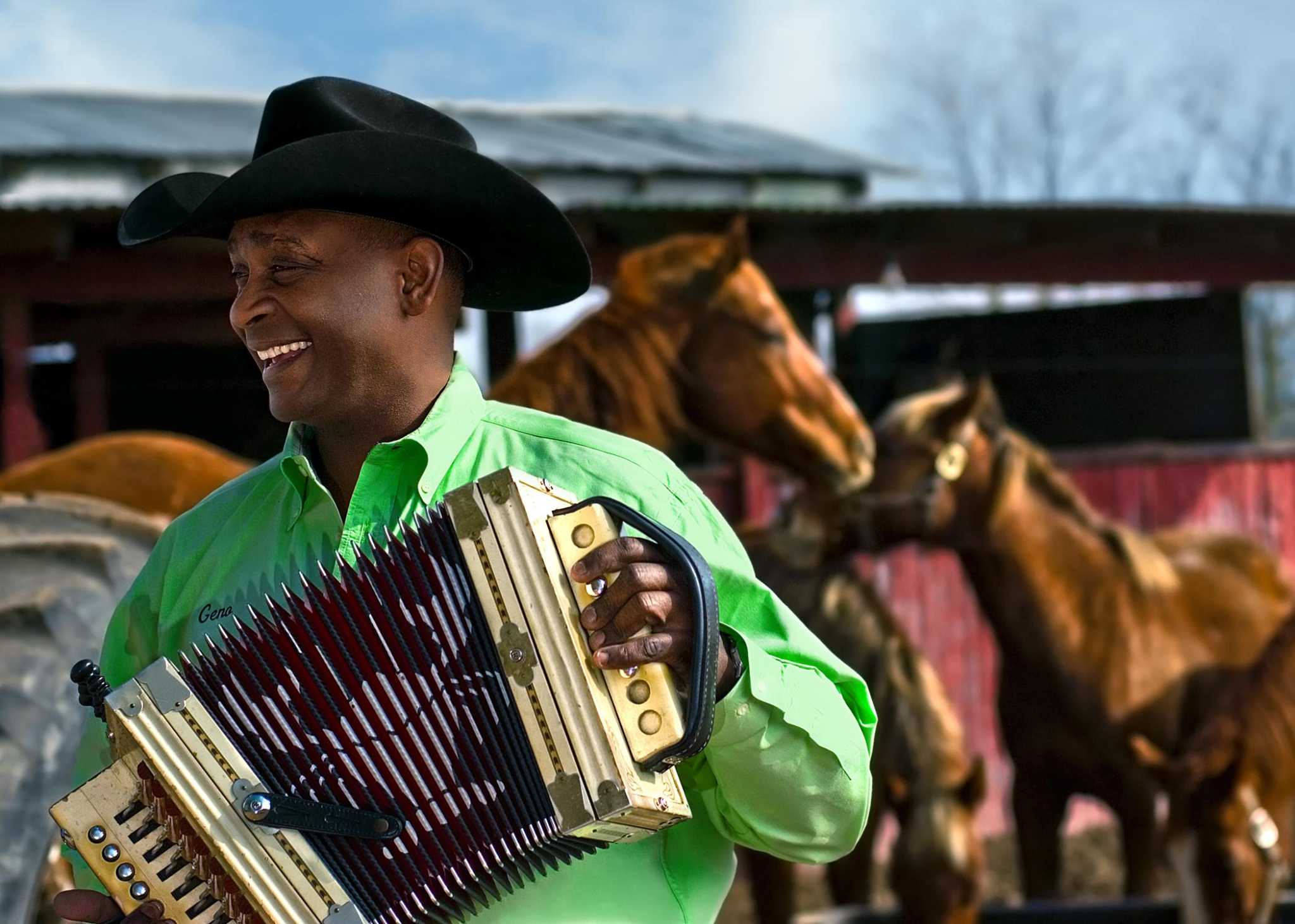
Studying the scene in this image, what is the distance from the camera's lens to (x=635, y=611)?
5.61ft

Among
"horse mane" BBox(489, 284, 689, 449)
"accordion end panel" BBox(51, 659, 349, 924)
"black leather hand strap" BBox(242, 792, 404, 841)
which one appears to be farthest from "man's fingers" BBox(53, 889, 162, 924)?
"horse mane" BBox(489, 284, 689, 449)

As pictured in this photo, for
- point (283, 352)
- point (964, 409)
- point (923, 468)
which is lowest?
point (923, 468)

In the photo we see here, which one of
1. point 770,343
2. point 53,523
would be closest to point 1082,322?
point 770,343

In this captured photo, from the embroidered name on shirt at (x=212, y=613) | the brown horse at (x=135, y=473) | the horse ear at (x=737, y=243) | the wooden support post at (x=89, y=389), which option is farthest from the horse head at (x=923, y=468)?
the embroidered name on shirt at (x=212, y=613)

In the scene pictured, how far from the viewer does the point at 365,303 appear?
2.00 m

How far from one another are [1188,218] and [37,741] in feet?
27.0

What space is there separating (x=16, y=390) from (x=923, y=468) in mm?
4116

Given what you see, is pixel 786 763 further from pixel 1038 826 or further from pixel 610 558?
pixel 1038 826

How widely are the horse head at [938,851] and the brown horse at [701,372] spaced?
1.30 metres

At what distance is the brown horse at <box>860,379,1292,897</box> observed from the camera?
6914mm

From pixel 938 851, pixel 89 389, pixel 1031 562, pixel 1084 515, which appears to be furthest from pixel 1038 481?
pixel 89 389

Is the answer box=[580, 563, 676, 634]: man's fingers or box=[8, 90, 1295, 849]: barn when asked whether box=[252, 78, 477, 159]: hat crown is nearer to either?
box=[580, 563, 676, 634]: man's fingers

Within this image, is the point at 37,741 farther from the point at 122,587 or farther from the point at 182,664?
the point at 182,664

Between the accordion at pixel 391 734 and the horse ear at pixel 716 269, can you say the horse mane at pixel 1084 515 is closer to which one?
the horse ear at pixel 716 269
